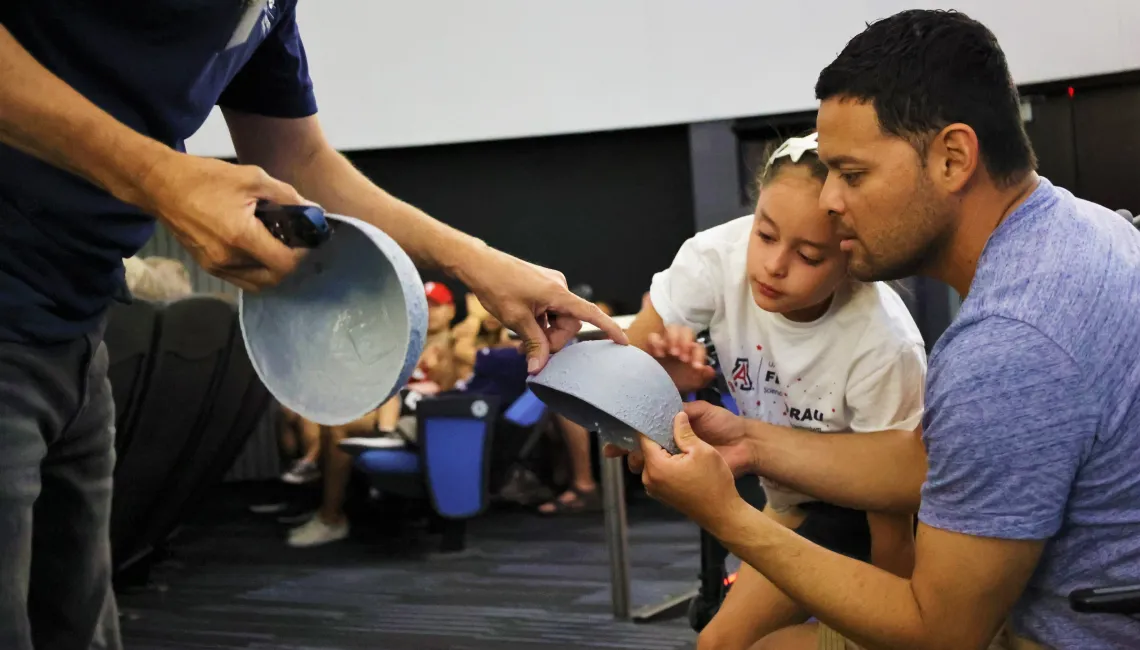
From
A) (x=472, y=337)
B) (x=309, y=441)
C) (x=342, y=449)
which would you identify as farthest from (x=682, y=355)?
(x=309, y=441)

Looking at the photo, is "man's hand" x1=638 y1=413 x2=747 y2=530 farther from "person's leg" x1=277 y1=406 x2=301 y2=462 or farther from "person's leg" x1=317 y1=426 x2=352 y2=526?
"person's leg" x1=277 y1=406 x2=301 y2=462

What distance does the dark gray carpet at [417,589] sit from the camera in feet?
10.5

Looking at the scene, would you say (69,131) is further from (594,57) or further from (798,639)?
(594,57)

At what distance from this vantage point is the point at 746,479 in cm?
246

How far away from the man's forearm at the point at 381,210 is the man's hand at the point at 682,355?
0.34 m

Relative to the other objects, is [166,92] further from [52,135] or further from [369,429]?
[369,429]

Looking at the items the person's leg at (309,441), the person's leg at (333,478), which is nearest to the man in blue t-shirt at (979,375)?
the person's leg at (333,478)

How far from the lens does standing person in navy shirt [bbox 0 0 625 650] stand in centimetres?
86

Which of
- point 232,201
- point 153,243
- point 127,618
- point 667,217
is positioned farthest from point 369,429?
point 232,201

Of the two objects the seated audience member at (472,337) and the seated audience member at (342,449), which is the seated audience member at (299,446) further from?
the seated audience member at (472,337)

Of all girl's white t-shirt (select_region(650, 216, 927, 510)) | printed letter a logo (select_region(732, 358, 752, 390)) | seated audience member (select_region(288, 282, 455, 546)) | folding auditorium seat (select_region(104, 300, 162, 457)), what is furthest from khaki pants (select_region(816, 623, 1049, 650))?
seated audience member (select_region(288, 282, 455, 546))

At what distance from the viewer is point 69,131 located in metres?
0.89

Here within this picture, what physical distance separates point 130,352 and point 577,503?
8.02 ft

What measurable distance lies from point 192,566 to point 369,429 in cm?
96
